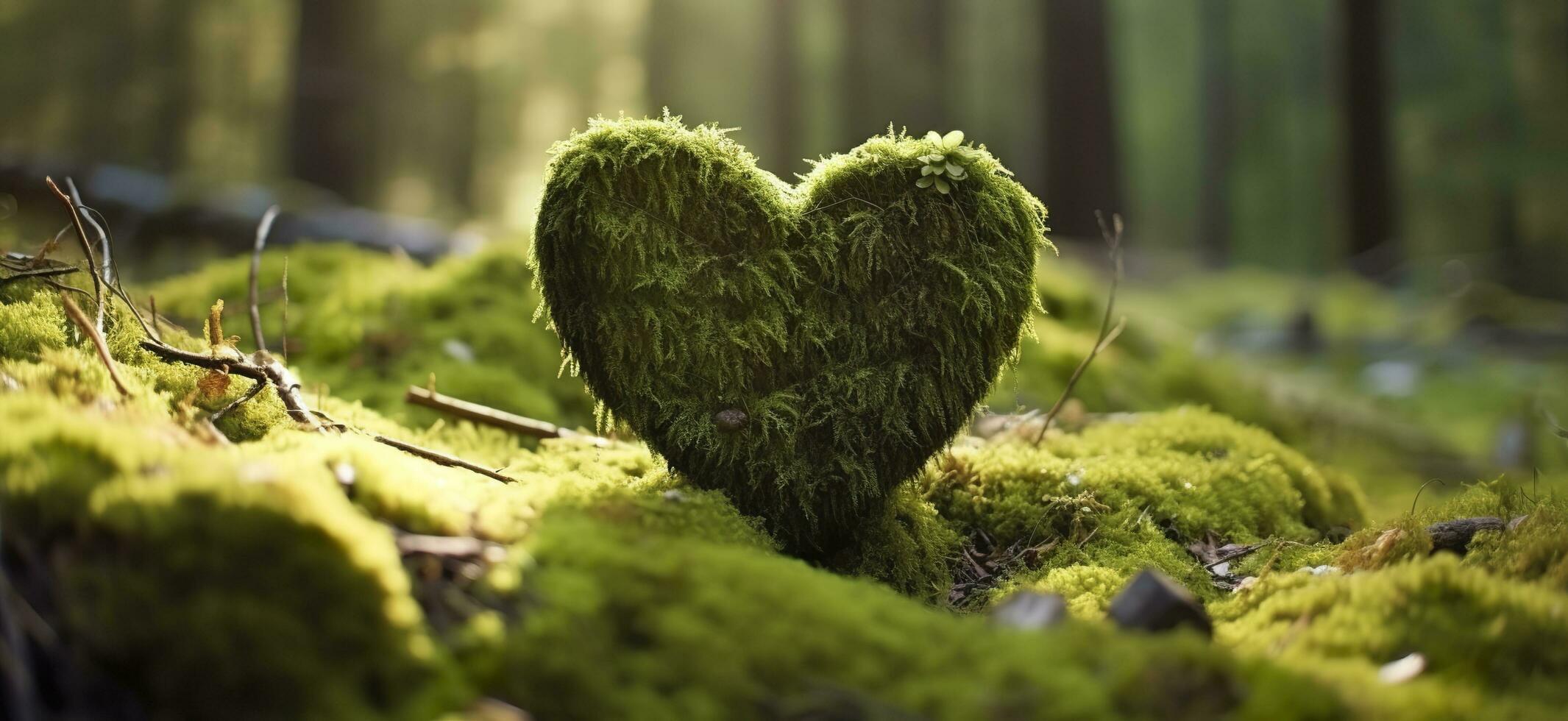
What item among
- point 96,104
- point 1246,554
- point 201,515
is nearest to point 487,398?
point 201,515

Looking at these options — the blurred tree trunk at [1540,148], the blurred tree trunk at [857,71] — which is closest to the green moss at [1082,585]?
the blurred tree trunk at [1540,148]

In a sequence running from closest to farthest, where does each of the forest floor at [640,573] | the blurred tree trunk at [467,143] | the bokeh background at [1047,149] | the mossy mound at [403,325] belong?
1. the forest floor at [640,573]
2. the mossy mound at [403,325]
3. the bokeh background at [1047,149]
4. the blurred tree trunk at [467,143]

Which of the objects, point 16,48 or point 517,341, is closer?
point 517,341

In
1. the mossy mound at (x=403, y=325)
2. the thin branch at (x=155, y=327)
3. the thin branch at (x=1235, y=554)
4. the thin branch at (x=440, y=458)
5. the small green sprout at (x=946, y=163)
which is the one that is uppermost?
the small green sprout at (x=946, y=163)

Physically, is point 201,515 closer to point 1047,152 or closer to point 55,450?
point 55,450

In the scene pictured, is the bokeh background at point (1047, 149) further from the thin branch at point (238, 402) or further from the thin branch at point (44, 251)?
the thin branch at point (238, 402)

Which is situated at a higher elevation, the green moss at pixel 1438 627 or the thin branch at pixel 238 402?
the green moss at pixel 1438 627

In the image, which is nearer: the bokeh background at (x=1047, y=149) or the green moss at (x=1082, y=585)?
the green moss at (x=1082, y=585)
